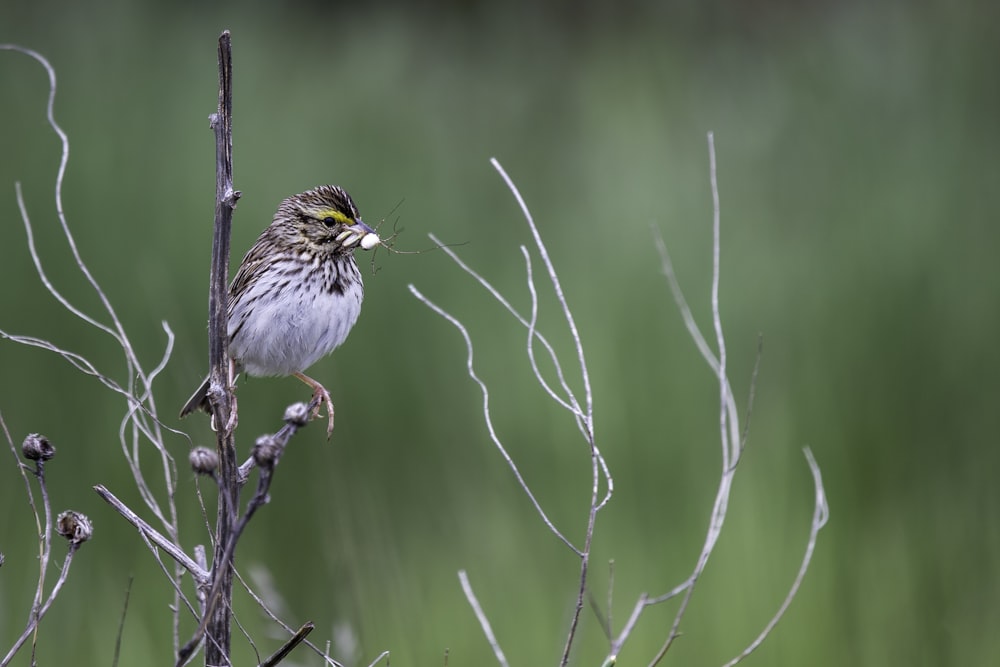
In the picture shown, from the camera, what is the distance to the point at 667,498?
365 centimetres

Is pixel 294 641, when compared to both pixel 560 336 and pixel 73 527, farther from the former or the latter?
pixel 560 336

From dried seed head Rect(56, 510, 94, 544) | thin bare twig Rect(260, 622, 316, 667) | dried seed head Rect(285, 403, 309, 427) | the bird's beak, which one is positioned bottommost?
thin bare twig Rect(260, 622, 316, 667)

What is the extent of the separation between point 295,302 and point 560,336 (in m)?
2.01

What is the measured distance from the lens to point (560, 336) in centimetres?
422

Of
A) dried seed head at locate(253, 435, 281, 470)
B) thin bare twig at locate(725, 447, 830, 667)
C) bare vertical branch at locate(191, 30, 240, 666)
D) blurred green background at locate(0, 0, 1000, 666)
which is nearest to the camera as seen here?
dried seed head at locate(253, 435, 281, 470)

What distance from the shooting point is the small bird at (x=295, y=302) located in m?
2.28

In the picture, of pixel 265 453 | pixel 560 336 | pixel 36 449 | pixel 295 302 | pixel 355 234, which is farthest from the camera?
pixel 560 336

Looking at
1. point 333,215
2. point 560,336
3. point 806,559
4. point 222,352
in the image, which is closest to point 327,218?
point 333,215

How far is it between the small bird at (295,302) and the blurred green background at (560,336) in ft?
2.09

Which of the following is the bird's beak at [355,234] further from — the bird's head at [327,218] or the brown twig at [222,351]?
the brown twig at [222,351]

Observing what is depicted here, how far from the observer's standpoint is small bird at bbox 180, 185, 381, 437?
2.28 meters

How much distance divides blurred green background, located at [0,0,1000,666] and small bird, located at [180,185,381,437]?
0.64 m

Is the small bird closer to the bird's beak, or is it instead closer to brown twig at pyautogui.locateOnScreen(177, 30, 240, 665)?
the bird's beak

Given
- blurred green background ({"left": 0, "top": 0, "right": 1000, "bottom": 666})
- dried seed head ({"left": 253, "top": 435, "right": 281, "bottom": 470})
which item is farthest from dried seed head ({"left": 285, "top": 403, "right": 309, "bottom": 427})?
blurred green background ({"left": 0, "top": 0, "right": 1000, "bottom": 666})
